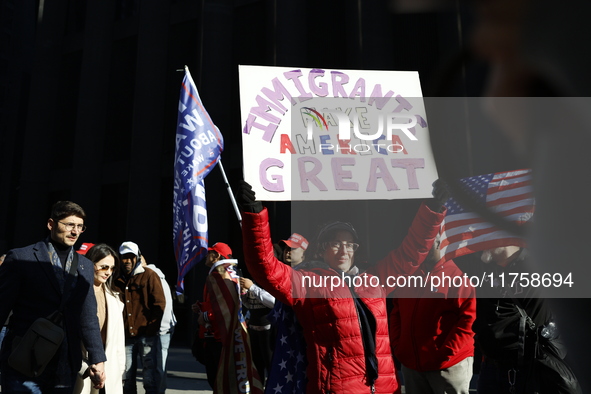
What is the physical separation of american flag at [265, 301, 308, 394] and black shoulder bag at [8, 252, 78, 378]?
1.53m

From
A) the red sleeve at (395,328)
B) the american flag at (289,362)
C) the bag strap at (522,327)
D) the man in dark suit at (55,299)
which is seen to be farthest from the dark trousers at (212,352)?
the bag strap at (522,327)

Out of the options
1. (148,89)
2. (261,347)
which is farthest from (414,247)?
(148,89)

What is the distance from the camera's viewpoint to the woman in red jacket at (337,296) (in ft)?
11.4

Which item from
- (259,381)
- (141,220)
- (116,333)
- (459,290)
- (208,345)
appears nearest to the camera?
(459,290)

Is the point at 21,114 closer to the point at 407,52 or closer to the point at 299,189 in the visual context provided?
the point at 407,52

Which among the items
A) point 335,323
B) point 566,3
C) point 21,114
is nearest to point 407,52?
point 335,323

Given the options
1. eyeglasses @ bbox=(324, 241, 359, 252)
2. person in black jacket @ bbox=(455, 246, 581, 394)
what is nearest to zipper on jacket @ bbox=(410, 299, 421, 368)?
person in black jacket @ bbox=(455, 246, 581, 394)

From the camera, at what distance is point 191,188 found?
6.02 m

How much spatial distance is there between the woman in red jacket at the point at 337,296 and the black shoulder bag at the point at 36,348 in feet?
5.06

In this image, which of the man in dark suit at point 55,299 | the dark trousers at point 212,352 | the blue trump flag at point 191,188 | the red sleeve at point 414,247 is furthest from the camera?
the dark trousers at point 212,352

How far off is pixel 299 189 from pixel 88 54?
53.4 feet

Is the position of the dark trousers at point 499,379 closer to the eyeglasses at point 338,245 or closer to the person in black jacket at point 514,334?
the person in black jacket at point 514,334

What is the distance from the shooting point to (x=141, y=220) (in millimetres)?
16062

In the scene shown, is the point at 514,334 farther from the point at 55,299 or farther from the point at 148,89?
the point at 148,89
